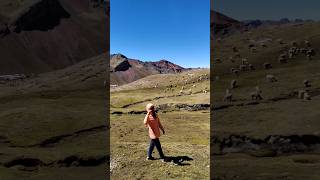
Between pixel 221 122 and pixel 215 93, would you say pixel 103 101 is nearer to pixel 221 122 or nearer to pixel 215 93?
pixel 215 93

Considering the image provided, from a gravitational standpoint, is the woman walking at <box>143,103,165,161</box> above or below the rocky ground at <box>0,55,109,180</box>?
above

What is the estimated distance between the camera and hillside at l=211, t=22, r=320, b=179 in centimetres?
3412

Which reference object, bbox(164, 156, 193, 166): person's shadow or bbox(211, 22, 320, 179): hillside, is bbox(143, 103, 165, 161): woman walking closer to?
bbox(164, 156, 193, 166): person's shadow

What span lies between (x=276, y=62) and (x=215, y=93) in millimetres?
31818

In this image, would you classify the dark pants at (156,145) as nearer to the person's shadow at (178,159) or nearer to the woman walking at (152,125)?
Answer: the woman walking at (152,125)

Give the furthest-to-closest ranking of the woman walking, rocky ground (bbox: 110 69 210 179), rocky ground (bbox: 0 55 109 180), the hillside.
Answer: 1. rocky ground (bbox: 0 55 109 180)
2. the hillside
3. the woman walking
4. rocky ground (bbox: 110 69 210 179)

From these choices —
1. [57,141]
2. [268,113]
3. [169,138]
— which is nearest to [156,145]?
[169,138]

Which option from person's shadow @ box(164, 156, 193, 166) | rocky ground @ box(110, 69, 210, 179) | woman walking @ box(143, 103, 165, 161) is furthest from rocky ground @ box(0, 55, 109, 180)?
woman walking @ box(143, 103, 165, 161)

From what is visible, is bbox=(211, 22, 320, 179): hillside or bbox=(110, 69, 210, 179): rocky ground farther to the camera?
bbox=(211, 22, 320, 179): hillside

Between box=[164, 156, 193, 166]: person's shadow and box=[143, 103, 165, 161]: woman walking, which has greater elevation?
box=[143, 103, 165, 161]: woman walking

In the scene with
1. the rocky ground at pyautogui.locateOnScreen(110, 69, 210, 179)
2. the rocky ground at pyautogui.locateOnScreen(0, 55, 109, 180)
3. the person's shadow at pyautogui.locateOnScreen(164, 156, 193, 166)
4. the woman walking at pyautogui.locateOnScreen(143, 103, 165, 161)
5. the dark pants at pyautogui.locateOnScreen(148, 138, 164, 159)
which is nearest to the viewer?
the rocky ground at pyautogui.locateOnScreen(110, 69, 210, 179)

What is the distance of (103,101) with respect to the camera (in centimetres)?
8931

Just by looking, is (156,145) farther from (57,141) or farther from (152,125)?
(57,141)

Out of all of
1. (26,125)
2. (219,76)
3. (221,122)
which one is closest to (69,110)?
(26,125)
